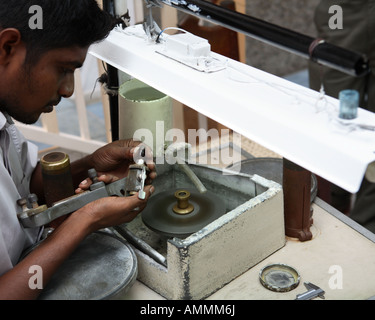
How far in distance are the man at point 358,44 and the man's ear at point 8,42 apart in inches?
59.3

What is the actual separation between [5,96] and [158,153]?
461 millimetres

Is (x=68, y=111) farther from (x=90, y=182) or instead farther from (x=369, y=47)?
(x=90, y=182)

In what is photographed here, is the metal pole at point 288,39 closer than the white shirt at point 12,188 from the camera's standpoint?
Yes

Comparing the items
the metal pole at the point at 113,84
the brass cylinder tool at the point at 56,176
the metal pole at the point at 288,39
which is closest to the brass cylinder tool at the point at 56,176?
the brass cylinder tool at the point at 56,176

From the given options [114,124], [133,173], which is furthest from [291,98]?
[114,124]

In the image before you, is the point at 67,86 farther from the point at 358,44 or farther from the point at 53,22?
the point at 358,44

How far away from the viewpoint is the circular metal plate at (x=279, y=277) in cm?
114

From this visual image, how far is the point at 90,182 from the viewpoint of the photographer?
1.22 m

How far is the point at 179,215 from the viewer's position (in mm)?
1296

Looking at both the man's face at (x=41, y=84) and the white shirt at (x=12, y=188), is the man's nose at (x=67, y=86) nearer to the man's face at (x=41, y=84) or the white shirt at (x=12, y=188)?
the man's face at (x=41, y=84)

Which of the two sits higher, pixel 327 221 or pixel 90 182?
pixel 90 182

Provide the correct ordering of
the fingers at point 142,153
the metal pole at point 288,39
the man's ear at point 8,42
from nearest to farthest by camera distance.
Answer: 1. the metal pole at point 288,39
2. the man's ear at point 8,42
3. the fingers at point 142,153

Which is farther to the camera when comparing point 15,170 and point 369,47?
point 369,47

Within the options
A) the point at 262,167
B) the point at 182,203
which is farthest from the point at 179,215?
the point at 262,167
